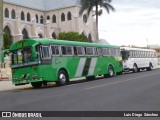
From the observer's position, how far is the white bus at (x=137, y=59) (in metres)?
35.9

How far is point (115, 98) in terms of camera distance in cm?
1315

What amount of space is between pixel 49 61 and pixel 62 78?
1808 millimetres

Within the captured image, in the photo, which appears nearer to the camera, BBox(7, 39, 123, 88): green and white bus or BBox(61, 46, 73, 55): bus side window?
BBox(7, 39, 123, 88): green and white bus

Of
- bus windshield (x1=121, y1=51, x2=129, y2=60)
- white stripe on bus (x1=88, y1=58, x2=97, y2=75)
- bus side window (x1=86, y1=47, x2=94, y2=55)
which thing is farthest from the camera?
bus windshield (x1=121, y1=51, x2=129, y2=60)

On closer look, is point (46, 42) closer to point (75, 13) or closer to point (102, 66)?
point (102, 66)

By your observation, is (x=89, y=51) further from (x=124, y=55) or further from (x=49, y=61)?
(x=124, y=55)

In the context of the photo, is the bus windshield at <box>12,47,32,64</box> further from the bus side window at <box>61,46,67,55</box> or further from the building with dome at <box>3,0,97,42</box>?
the building with dome at <box>3,0,97,42</box>

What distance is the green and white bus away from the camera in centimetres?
2022

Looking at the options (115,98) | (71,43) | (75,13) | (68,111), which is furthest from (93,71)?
(75,13)

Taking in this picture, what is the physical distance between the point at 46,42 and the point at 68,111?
11045 millimetres

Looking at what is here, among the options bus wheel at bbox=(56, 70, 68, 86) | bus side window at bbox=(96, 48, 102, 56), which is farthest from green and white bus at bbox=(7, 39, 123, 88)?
bus side window at bbox=(96, 48, 102, 56)

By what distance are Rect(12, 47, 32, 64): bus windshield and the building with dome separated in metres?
54.6

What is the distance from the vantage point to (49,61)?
20.9m

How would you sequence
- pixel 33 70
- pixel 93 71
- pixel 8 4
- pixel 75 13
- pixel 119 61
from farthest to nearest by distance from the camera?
pixel 75 13 → pixel 8 4 → pixel 119 61 → pixel 93 71 → pixel 33 70
